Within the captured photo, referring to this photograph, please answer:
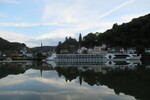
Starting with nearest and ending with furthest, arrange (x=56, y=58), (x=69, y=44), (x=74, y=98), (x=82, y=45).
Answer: (x=74, y=98)
(x=56, y=58)
(x=82, y=45)
(x=69, y=44)

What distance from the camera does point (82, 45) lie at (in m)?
114

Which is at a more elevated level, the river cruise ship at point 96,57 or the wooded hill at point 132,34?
the wooded hill at point 132,34

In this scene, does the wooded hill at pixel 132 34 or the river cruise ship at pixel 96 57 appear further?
the wooded hill at pixel 132 34

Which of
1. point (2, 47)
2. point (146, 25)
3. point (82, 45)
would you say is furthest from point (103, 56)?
point (2, 47)

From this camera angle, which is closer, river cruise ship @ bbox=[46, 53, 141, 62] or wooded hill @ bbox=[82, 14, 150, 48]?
river cruise ship @ bbox=[46, 53, 141, 62]

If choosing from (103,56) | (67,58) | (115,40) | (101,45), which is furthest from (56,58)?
(101,45)

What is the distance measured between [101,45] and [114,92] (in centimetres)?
8895

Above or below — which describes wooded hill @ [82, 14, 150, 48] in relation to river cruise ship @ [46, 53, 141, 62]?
above

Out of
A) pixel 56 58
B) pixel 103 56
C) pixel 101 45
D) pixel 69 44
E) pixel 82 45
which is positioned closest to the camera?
pixel 103 56

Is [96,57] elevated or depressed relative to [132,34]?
depressed

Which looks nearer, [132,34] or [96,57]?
[96,57]

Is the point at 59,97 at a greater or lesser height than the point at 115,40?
lesser

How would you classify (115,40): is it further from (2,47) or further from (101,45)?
(2,47)

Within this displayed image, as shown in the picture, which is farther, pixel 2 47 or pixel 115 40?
pixel 2 47
